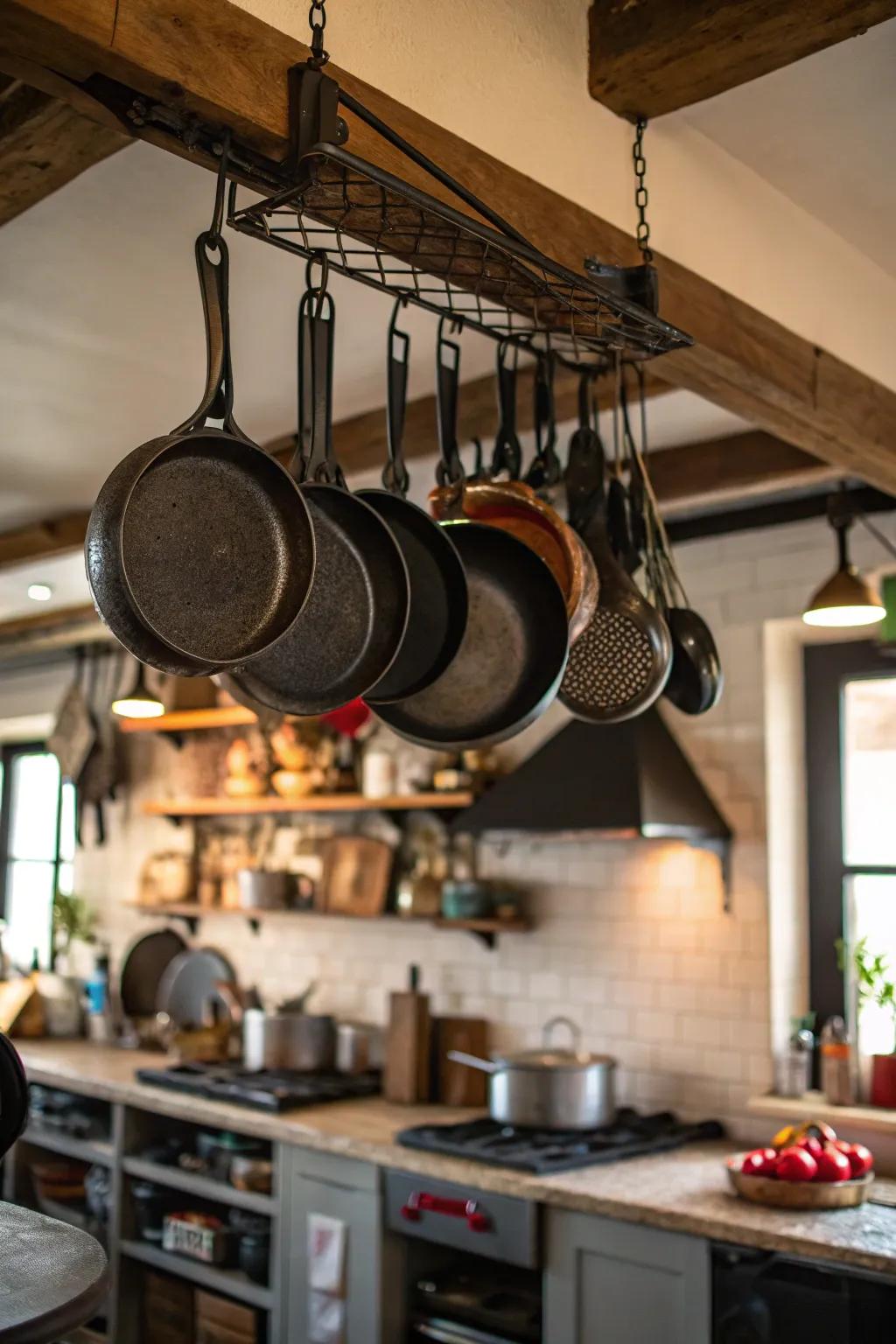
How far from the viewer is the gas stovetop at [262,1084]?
428 centimetres

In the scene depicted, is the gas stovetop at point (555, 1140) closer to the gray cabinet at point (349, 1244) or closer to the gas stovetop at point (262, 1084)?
the gray cabinet at point (349, 1244)

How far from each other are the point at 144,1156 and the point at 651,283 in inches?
150

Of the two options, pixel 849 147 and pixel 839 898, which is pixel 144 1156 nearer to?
pixel 839 898

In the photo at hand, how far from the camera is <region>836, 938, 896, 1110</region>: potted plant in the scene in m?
3.72

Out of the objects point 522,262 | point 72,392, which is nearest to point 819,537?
point 72,392

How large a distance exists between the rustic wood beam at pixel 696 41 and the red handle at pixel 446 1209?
2.58 metres

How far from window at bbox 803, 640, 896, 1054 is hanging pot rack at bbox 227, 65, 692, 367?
230cm

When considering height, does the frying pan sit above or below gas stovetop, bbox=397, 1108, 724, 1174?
above

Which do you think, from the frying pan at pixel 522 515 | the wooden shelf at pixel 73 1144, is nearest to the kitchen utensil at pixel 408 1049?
the wooden shelf at pixel 73 1144

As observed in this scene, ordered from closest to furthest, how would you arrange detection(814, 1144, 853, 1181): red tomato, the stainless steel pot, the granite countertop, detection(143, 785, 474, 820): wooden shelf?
the granite countertop
detection(814, 1144, 853, 1181): red tomato
the stainless steel pot
detection(143, 785, 474, 820): wooden shelf

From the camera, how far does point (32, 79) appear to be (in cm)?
141

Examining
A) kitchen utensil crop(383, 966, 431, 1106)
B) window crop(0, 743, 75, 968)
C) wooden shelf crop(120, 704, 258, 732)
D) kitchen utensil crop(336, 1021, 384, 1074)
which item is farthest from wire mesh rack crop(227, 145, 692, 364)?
window crop(0, 743, 75, 968)

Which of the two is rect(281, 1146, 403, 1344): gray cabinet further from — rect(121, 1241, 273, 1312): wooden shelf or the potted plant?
the potted plant

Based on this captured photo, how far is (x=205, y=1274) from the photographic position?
4266 mm
